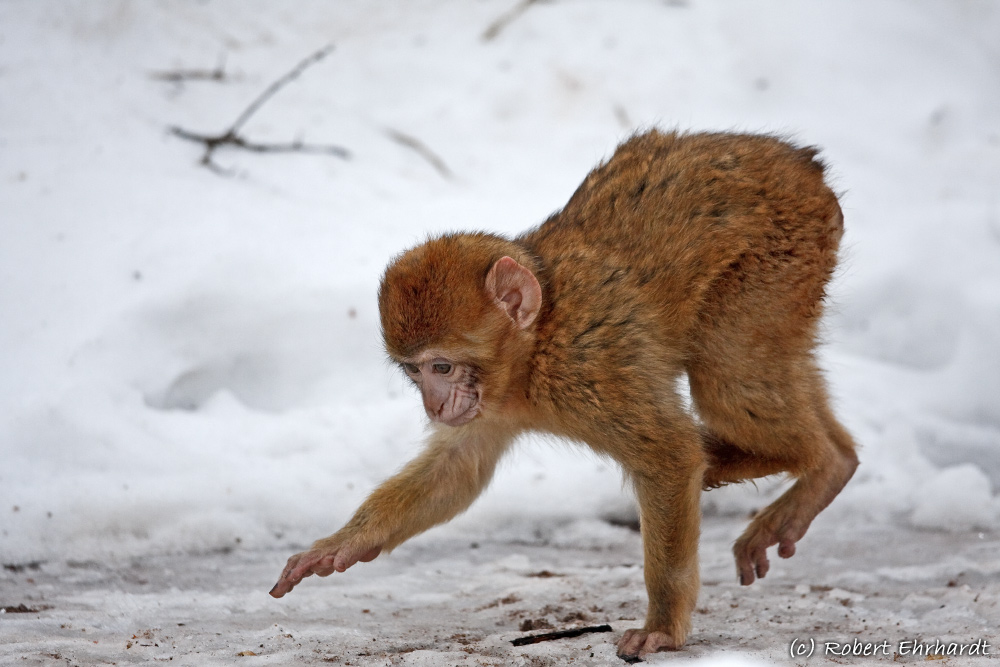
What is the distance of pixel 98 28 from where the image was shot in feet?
26.9

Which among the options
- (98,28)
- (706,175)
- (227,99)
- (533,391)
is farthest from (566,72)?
(533,391)

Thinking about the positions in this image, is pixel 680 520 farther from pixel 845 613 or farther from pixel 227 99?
pixel 227 99

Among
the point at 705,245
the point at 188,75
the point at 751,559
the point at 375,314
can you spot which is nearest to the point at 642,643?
the point at 751,559

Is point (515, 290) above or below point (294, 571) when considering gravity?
above

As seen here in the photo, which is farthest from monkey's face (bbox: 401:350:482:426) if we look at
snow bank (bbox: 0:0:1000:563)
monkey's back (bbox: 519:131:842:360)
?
snow bank (bbox: 0:0:1000:563)

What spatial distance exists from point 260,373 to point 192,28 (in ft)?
13.2

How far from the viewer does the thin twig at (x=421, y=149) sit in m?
8.33

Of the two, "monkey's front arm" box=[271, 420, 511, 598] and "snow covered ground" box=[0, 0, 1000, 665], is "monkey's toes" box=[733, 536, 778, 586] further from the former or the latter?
"monkey's front arm" box=[271, 420, 511, 598]

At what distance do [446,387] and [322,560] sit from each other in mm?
851

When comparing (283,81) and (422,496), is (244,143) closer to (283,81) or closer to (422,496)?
(283,81)

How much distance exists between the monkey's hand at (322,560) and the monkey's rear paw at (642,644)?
1.13 m

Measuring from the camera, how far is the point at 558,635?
4.06 meters

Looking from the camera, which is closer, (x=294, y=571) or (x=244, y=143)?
(x=294, y=571)

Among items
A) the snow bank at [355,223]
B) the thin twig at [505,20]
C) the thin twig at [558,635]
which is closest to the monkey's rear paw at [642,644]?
the thin twig at [558,635]
